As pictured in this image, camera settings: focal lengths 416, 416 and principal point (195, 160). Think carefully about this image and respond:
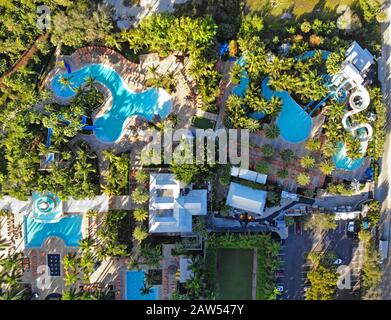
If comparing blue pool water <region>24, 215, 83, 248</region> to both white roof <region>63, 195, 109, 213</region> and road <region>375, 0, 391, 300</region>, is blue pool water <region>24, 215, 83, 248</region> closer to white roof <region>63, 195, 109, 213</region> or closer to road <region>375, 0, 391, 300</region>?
white roof <region>63, 195, 109, 213</region>

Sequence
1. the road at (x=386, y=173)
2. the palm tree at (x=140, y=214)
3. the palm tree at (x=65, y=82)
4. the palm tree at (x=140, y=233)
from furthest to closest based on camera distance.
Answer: the road at (x=386, y=173) → the palm tree at (x=65, y=82) → the palm tree at (x=140, y=214) → the palm tree at (x=140, y=233)

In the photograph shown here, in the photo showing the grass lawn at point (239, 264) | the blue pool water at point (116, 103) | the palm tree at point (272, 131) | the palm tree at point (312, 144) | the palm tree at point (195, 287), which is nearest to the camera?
the palm tree at point (195, 287)

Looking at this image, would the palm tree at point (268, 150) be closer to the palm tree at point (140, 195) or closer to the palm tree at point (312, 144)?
the palm tree at point (312, 144)

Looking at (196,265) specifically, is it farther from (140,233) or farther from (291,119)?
(291,119)

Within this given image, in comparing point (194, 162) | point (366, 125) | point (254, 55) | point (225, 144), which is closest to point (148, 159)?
point (194, 162)

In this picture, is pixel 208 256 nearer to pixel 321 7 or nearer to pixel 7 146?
pixel 7 146

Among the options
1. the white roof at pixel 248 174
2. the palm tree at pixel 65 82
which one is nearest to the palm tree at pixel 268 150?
the white roof at pixel 248 174

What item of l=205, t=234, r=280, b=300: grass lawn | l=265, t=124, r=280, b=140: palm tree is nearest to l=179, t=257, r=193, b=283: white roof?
l=205, t=234, r=280, b=300: grass lawn

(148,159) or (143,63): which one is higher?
(143,63)
